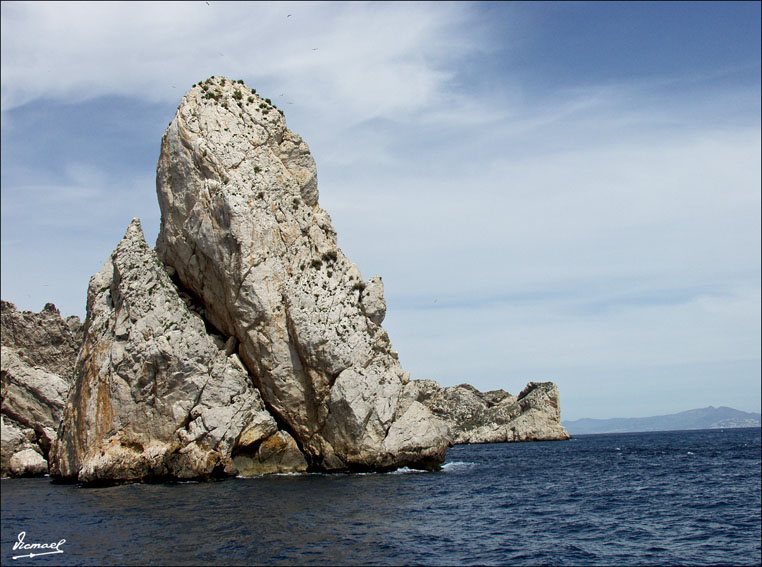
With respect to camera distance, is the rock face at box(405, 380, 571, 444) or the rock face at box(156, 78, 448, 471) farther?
the rock face at box(405, 380, 571, 444)

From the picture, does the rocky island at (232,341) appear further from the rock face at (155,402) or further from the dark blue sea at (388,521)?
the dark blue sea at (388,521)

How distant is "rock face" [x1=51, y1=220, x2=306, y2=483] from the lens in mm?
38875

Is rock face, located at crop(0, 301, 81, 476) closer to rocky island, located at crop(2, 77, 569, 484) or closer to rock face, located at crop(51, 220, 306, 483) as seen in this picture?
rocky island, located at crop(2, 77, 569, 484)

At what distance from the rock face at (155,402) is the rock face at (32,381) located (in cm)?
709

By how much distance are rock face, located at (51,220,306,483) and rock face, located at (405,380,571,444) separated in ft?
228

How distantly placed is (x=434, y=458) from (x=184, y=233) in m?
23.9

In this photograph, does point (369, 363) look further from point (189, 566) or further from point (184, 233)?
point (189, 566)

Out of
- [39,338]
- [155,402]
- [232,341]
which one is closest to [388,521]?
[155,402]

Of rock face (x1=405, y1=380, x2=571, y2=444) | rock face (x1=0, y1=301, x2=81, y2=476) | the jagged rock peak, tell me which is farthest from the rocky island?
rock face (x1=405, y1=380, x2=571, y2=444)

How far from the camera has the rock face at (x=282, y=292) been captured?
1661 inches

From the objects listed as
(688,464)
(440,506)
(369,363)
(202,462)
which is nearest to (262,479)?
(202,462)

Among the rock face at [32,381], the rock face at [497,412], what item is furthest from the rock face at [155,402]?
the rock face at [497,412]

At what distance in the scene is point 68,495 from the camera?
32.9 meters

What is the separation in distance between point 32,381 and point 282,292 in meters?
24.8
